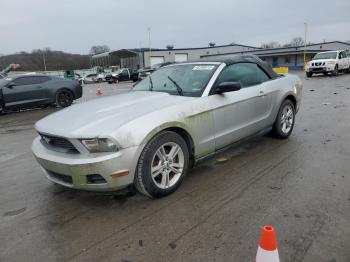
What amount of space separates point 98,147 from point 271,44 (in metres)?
107

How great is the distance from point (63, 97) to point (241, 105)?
9521mm

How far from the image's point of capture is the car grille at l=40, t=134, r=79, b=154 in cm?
307

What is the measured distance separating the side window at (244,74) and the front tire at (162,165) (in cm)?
125

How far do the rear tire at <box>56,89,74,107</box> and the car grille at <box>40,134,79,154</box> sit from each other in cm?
889

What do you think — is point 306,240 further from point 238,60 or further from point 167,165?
point 238,60

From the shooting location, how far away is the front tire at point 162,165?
310 centimetres

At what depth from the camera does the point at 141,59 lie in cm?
5394

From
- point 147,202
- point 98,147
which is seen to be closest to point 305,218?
point 147,202

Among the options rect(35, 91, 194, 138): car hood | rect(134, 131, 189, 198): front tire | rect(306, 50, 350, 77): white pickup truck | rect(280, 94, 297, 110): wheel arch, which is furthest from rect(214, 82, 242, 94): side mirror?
rect(306, 50, 350, 77): white pickup truck

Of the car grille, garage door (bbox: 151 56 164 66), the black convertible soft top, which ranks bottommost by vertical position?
the car grille

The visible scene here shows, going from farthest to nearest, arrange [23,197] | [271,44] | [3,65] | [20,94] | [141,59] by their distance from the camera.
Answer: [271,44] < [3,65] < [141,59] < [20,94] < [23,197]

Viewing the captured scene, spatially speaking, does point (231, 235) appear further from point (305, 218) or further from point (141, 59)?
point (141, 59)

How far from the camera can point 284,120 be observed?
5.37m

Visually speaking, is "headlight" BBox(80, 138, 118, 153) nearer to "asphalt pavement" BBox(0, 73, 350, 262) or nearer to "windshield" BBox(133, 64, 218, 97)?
"asphalt pavement" BBox(0, 73, 350, 262)
